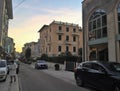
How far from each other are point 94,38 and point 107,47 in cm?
288

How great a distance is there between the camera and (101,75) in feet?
40.3

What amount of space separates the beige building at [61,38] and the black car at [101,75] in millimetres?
55243

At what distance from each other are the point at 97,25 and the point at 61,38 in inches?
1690

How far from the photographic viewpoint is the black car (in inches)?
441

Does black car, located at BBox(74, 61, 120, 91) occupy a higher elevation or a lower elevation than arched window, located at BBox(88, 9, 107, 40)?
lower

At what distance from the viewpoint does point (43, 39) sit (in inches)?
3253

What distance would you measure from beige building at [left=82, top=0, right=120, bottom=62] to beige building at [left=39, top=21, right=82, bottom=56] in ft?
123

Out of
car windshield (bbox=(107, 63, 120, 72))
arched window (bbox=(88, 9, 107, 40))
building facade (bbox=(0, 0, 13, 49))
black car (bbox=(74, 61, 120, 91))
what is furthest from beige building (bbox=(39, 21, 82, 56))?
car windshield (bbox=(107, 63, 120, 72))

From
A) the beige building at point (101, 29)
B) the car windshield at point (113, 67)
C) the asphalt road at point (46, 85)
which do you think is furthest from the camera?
the beige building at point (101, 29)

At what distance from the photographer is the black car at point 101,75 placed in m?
11.2

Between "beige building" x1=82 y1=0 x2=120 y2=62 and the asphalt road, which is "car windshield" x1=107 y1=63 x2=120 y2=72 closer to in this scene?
the asphalt road

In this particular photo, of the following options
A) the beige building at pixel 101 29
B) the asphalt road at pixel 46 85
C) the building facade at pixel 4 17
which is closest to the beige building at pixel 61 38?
the building facade at pixel 4 17

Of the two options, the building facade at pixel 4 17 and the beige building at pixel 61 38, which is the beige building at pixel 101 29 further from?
the beige building at pixel 61 38

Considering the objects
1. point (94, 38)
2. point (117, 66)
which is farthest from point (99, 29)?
point (117, 66)
